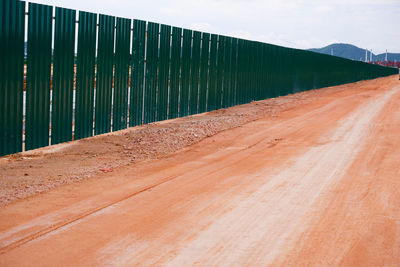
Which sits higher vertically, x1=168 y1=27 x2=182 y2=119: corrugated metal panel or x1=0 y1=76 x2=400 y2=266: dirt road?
x1=168 y1=27 x2=182 y2=119: corrugated metal panel

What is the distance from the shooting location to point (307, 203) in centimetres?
567

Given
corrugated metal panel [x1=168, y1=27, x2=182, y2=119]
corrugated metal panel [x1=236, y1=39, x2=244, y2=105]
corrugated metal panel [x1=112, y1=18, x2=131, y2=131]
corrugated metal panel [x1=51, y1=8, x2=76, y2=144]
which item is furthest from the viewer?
corrugated metal panel [x1=236, y1=39, x2=244, y2=105]

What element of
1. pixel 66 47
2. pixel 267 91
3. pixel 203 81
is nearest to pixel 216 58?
pixel 203 81

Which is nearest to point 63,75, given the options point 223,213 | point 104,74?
point 104,74

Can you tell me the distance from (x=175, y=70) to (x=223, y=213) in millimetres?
8794

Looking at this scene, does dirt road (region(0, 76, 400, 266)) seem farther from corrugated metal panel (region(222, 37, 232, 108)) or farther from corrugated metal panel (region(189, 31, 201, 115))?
corrugated metal panel (region(222, 37, 232, 108))

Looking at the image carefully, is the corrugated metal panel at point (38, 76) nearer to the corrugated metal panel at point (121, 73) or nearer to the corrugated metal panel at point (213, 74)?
the corrugated metal panel at point (121, 73)

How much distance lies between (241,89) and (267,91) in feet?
11.1

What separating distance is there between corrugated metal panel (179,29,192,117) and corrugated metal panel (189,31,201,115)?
0.83ft

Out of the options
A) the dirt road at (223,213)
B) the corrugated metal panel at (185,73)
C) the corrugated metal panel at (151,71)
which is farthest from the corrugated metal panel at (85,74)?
the corrugated metal panel at (185,73)

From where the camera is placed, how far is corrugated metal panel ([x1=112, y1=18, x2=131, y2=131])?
10719 millimetres

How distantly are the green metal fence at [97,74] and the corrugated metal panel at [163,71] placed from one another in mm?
29

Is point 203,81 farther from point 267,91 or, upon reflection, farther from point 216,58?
point 267,91

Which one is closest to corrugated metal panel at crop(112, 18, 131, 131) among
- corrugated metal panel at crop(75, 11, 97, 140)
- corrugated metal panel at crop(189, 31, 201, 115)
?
corrugated metal panel at crop(75, 11, 97, 140)
